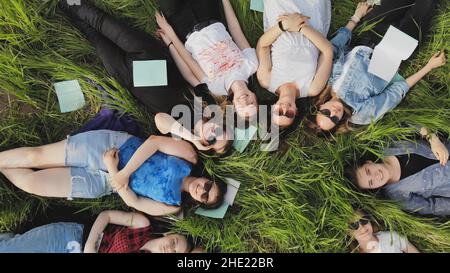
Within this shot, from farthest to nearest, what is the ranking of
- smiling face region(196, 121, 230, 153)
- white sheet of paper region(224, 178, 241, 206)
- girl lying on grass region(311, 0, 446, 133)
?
1. white sheet of paper region(224, 178, 241, 206)
2. girl lying on grass region(311, 0, 446, 133)
3. smiling face region(196, 121, 230, 153)

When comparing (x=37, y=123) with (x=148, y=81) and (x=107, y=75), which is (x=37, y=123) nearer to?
(x=107, y=75)

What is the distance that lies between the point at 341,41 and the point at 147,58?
1.15 meters

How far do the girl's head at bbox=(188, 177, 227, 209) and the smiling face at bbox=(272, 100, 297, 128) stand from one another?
20.0 inches

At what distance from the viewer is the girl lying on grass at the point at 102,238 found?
2100 millimetres

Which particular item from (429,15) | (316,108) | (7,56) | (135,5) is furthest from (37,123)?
(429,15)

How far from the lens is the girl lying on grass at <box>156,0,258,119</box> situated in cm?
219

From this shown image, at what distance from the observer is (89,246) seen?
2.12m

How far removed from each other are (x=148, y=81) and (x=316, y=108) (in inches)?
39.2

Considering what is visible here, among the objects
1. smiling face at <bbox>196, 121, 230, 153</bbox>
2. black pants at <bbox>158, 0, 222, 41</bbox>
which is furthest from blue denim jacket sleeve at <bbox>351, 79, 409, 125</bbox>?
black pants at <bbox>158, 0, 222, 41</bbox>

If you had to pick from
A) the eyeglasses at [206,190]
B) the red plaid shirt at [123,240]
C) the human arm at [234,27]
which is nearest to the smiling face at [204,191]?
the eyeglasses at [206,190]

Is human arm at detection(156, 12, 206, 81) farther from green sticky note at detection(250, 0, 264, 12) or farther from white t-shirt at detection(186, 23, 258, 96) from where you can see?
green sticky note at detection(250, 0, 264, 12)

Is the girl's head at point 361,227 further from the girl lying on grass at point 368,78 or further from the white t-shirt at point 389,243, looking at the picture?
the girl lying on grass at point 368,78

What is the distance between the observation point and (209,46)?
7.20ft

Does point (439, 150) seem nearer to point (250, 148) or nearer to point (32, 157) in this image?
point (250, 148)
